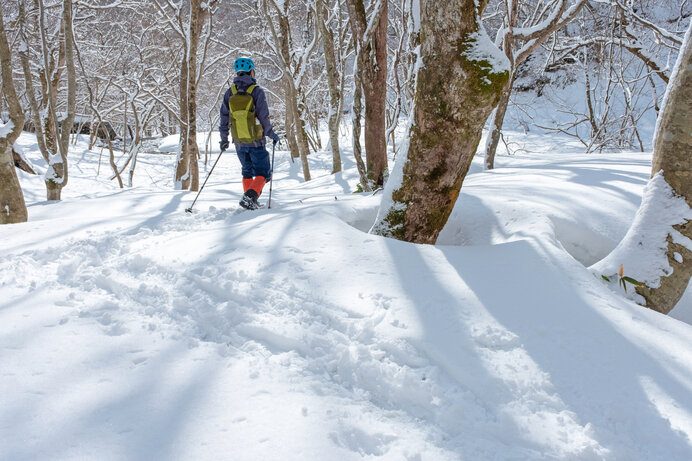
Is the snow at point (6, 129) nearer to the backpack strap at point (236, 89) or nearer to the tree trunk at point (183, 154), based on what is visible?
the backpack strap at point (236, 89)

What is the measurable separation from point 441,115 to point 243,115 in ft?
8.73

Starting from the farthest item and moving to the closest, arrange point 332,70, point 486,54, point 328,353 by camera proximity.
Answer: point 332,70
point 486,54
point 328,353

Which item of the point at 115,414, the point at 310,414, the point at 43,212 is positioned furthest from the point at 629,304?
the point at 43,212

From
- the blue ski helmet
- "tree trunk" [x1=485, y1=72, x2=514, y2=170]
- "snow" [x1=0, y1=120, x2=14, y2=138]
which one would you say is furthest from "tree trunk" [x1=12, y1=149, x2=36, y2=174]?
"tree trunk" [x1=485, y1=72, x2=514, y2=170]

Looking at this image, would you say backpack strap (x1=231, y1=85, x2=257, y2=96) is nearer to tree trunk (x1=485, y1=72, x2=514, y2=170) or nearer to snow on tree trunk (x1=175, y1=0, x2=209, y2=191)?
snow on tree trunk (x1=175, y1=0, x2=209, y2=191)

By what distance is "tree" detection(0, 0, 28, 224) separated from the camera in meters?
3.83

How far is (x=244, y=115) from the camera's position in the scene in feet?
13.9

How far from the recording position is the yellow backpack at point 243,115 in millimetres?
4207

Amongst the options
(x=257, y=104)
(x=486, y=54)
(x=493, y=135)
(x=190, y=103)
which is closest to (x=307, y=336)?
(x=486, y=54)

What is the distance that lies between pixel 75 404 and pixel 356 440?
0.93 metres

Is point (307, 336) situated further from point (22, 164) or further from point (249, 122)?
point (22, 164)

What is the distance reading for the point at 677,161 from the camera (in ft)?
7.14

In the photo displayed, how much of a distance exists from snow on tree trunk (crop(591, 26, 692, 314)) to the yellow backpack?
3.65 meters

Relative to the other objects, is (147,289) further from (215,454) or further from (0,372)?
(215,454)
